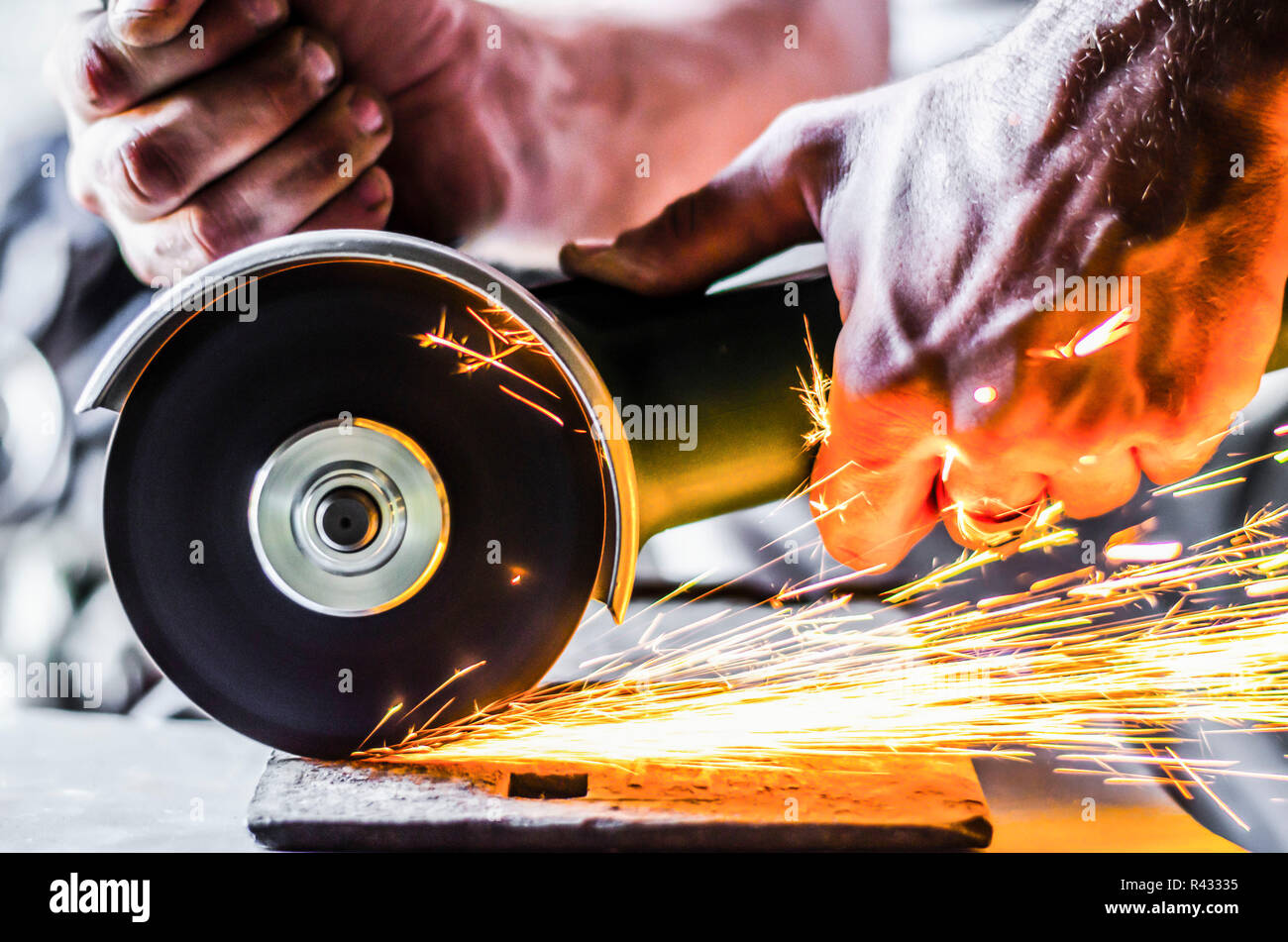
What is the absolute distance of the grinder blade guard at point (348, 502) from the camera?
3.97 feet

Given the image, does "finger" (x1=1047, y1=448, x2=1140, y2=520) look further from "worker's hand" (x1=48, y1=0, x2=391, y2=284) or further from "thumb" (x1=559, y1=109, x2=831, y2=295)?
"worker's hand" (x1=48, y1=0, x2=391, y2=284)

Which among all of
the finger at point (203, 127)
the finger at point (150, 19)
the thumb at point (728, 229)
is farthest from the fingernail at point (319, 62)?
the thumb at point (728, 229)

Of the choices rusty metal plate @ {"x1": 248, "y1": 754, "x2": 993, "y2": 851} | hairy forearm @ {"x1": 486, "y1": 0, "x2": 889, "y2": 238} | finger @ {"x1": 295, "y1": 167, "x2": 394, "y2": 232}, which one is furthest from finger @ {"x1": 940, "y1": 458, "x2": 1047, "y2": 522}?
finger @ {"x1": 295, "y1": 167, "x2": 394, "y2": 232}

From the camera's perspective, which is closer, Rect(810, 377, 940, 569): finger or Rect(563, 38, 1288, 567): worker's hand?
Rect(563, 38, 1288, 567): worker's hand

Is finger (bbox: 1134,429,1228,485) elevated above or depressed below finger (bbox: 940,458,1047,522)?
above

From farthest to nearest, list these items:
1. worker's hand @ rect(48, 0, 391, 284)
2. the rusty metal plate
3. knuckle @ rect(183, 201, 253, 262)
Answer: knuckle @ rect(183, 201, 253, 262) → worker's hand @ rect(48, 0, 391, 284) → the rusty metal plate

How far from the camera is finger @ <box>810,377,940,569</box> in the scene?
129 centimetres

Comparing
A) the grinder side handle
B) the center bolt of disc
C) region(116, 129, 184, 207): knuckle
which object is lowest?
the center bolt of disc

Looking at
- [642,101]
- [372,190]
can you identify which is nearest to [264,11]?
[372,190]

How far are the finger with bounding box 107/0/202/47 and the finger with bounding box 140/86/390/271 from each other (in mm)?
210

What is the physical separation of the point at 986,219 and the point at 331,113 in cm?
106

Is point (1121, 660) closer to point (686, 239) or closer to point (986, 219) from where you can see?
point (986, 219)

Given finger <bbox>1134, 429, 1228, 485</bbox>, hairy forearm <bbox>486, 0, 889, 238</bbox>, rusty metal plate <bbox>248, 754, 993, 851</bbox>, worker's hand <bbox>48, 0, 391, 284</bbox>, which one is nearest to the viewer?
rusty metal plate <bbox>248, 754, 993, 851</bbox>

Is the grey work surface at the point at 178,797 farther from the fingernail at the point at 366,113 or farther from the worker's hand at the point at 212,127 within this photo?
the fingernail at the point at 366,113
